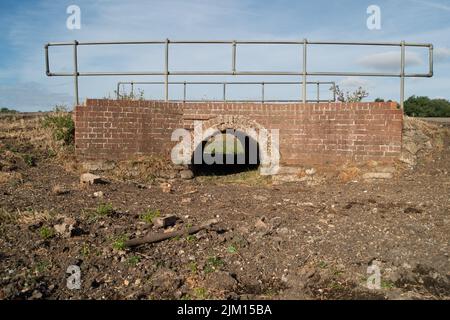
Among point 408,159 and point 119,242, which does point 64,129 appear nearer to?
point 119,242

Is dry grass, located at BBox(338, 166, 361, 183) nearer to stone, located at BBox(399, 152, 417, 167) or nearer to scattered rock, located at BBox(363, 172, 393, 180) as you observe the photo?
scattered rock, located at BBox(363, 172, 393, 180)

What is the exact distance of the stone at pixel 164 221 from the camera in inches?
228

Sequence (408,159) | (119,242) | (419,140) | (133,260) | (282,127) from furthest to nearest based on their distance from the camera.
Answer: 1. (419,140)
2. (282,127)
3. (408,159)
4. (119,242)
5. (133,260)

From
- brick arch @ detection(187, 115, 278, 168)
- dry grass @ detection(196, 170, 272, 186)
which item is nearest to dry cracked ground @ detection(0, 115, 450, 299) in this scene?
dry grass @ detection(196, 170, 272, 186)

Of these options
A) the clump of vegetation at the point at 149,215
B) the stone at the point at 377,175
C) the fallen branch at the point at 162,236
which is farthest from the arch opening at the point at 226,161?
the fallen branch at the point at 162,236

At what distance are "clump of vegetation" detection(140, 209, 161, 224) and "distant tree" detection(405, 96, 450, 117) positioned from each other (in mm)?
18540

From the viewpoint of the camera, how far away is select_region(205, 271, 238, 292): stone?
4.16 metres

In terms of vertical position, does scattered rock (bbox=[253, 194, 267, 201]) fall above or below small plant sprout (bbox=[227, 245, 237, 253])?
above

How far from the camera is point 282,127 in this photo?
9.52 meters

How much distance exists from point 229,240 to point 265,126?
462cm

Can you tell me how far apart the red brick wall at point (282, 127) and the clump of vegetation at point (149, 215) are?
3160 mm

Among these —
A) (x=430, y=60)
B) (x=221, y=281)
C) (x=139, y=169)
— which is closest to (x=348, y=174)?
(x=430, y=60)

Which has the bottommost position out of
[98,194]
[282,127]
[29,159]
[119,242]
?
[119,242]
